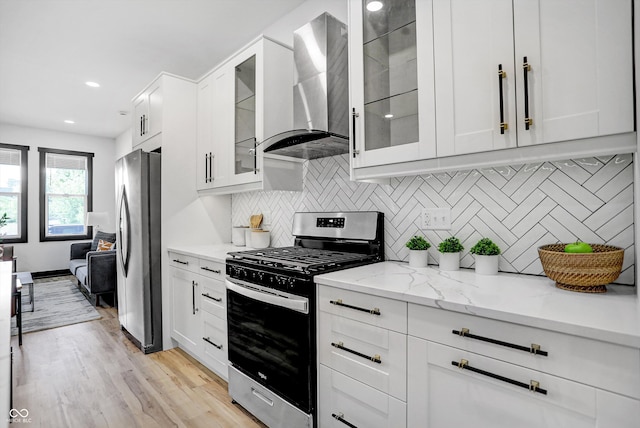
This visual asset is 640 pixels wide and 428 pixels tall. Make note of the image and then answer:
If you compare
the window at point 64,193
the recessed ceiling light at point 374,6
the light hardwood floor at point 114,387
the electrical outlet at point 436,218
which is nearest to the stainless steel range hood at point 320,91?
the recessed ceiling light at point 374,6

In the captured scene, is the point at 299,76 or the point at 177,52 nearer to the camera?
the point at 299,76

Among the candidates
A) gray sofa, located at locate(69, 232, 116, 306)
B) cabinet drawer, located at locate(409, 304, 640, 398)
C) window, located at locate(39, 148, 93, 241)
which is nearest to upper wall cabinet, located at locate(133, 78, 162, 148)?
gray sofa, located at locate(69, 232, 116, 306)

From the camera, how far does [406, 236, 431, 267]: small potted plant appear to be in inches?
70.4

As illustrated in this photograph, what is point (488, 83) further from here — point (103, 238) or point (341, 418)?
point (103, 238)

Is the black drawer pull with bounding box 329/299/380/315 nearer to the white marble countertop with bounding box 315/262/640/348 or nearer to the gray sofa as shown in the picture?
the white marble countertop with bounding box 315/262/640/348

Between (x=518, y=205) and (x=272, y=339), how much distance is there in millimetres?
1400

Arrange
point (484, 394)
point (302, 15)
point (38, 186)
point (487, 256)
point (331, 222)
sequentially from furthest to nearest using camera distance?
point (38, 186), point (302, 15), point (331, 222), point (487, 256), point (484, 394)

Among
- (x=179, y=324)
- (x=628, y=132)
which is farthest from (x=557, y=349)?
(x=179, y=324)

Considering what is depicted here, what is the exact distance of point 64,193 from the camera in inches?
261

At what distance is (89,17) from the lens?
2832 mm

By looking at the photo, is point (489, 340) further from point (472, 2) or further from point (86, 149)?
point (86, 149)

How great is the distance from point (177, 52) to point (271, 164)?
6.49ft

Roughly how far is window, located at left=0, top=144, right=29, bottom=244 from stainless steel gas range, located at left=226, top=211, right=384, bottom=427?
633 cm

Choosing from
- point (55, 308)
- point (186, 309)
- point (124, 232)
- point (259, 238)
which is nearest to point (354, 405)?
point (259, 238)
